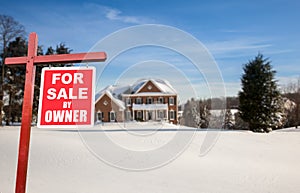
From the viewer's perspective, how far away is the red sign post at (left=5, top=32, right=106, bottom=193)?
118 inches

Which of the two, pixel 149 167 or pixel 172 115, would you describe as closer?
pixel 149 167

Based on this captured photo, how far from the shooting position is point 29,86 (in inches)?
120

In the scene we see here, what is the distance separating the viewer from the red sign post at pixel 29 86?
2.99 m

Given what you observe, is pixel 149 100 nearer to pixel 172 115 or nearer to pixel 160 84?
pixel 172 115

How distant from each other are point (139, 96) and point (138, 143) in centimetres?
1561

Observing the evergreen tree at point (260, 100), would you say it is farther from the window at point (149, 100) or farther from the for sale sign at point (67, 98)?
the for sale sign at point (67, 98)

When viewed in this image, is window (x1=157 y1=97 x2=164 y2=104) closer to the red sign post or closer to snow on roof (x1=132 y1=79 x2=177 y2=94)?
snow on roof (x1=132 y1=79 x2=177 y2=94)

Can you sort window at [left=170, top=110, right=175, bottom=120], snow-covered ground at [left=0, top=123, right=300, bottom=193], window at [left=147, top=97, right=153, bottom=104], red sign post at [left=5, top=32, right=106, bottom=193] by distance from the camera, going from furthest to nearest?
1. window at [left=147, top=97, right=153, bottom=104]
2. window at [left=170, top=110, right=175, bottom=120]
3. snow-covered ground at [left=0, top=123, right=300, bottom=193]
4. red sign post at [left=5, top=32, right=106, bottom=193]

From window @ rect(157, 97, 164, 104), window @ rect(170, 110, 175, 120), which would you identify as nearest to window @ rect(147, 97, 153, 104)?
window @ rect(157, 97, 164, 104)

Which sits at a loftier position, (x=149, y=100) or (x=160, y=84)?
(x=160, y=84)

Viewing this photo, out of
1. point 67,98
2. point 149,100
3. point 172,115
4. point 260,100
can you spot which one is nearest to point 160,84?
point 172,115

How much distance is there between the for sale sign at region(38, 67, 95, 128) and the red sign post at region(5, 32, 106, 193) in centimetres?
18

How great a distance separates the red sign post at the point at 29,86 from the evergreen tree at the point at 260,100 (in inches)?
846

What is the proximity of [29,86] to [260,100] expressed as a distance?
870 inches
